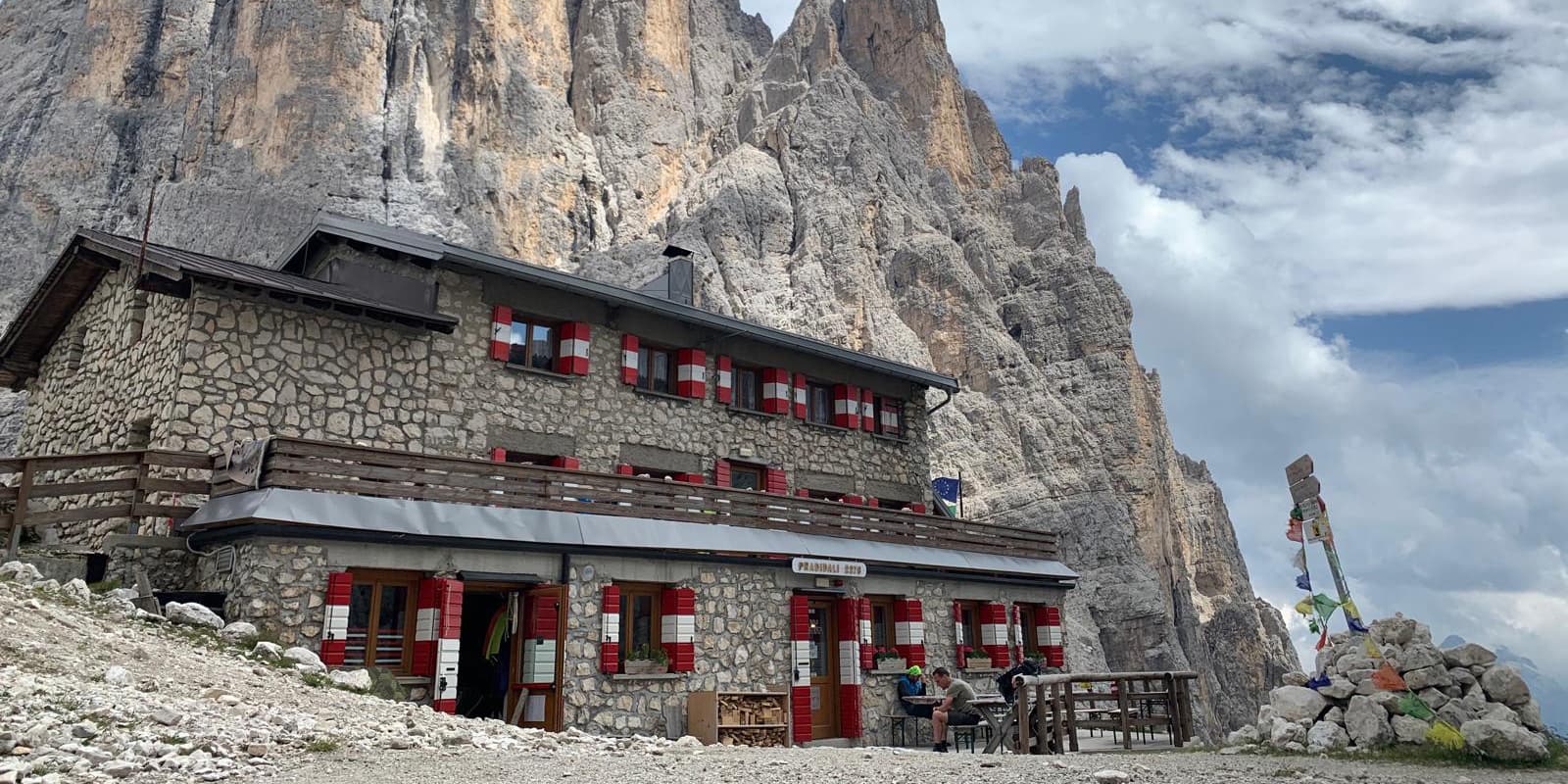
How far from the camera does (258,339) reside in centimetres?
1644

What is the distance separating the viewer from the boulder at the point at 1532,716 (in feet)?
37.0

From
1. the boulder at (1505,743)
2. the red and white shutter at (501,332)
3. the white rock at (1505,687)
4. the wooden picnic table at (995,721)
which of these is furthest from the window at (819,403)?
the boulder at (1505,743)

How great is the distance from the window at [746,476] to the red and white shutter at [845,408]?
2.76m

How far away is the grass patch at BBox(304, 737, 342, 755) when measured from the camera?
28.9 feet

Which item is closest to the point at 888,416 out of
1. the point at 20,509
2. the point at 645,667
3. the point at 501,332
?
the point at 501,332

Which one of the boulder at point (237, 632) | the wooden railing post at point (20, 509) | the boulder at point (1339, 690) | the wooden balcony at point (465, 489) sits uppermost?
the wooden balcony at point (465, 489)

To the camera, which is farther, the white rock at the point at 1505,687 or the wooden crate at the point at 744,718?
the wooden crate at the point at 744,718

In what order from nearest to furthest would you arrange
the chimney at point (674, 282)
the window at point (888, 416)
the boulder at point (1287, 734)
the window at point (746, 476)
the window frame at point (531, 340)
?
the boulder at point (1287, 734) < the window frame at point (531, 340) < the window at point (746, 476) < the chimney at point (674, 282) < the window at point (888, 416)

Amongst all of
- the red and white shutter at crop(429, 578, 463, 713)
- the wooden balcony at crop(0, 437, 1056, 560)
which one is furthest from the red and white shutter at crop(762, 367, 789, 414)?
the red and white shutter at crop(429, 578, 463, 713)

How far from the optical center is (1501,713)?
36.9 feet

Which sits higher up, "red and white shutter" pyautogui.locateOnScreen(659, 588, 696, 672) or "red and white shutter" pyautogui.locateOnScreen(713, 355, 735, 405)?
"red and white shutter" pyautogui.locateOnScreen(713, 355, 735, 405)

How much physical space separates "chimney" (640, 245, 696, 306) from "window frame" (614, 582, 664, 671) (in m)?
9.01

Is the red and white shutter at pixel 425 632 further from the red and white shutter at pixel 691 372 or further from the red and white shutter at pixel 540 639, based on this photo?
the red and white shutter at pixel 691 372

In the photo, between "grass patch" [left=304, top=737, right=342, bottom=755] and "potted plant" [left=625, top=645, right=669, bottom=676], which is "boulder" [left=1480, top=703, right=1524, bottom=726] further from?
"grass patch" [left=304, top=737, right=342, bottom=755]
